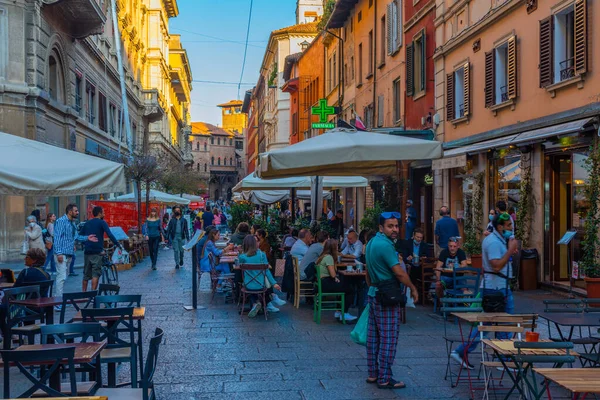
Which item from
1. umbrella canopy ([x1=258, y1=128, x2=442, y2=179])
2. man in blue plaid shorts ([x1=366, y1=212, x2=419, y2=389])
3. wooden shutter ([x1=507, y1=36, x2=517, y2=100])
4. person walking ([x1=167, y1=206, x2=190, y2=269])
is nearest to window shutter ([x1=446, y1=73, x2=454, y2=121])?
wooden shutter ([x1=507, y1=36, x2=517, y2=100])

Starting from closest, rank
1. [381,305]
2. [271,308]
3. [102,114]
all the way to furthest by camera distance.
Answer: [381,305] < [271,308] < [102,114]

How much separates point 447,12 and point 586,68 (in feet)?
27.1

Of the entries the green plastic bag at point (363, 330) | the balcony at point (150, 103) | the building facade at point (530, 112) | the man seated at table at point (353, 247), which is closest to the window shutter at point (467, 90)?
the building facade at point (530, 112)

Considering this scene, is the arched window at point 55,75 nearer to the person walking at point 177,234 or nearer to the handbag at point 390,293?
the person walking at point 177,234

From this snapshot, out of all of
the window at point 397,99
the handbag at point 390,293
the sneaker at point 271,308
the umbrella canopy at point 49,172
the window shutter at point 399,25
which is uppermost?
the window shutter at point 399,25

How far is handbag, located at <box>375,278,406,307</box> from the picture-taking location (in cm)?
682

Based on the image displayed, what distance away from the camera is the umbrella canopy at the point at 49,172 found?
710 centimetres

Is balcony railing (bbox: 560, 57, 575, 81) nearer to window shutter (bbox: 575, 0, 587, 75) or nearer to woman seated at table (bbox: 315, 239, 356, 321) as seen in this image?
window shutter (bbox: 575, 0, 587, 75)

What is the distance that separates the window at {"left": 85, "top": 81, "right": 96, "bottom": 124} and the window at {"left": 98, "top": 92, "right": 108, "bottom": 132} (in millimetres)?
1441

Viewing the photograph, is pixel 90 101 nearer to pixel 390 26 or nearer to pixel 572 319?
pixel 390 26

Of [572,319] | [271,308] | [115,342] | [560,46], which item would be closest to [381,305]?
[572,319]

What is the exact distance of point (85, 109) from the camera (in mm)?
29000

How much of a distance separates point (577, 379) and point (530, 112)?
1114 centimetres

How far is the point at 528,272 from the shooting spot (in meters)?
14.2
